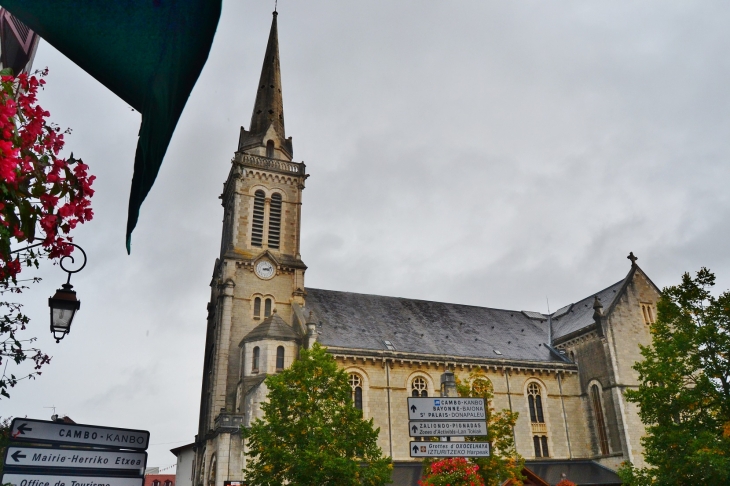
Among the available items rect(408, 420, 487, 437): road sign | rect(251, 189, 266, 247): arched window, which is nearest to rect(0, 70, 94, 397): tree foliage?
rect(408, 420, 487, 437): road sign

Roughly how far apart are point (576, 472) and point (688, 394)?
16434 mm

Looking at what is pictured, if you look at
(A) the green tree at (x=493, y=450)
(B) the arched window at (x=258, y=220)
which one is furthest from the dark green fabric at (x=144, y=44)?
(B) the arched window at (x=258, y=220)

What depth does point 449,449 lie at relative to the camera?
10.7m

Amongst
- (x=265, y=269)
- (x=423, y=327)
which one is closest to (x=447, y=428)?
(x=265, y=269)

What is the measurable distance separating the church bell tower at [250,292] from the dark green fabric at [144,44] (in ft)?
95.1

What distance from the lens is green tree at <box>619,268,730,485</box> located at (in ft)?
62.5

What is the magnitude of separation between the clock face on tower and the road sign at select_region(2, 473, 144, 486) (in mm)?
31999

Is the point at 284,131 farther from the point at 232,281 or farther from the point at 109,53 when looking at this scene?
the point at 109,53

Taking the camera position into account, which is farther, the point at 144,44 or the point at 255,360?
the point at 255,360

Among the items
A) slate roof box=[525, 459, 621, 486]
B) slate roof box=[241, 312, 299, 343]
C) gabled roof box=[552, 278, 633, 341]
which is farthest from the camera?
gabled roof box=[552, 278, 633, 341]

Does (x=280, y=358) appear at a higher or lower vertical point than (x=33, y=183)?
higher

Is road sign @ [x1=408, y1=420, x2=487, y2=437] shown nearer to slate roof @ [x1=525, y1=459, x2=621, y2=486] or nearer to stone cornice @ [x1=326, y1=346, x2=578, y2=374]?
stone cornice @ [x1=326, y1=346, x2=578, y2=374]

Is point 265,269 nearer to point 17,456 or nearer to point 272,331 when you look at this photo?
point 272,331

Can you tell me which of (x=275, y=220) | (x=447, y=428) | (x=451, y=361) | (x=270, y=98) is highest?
(x=270, y=98)
